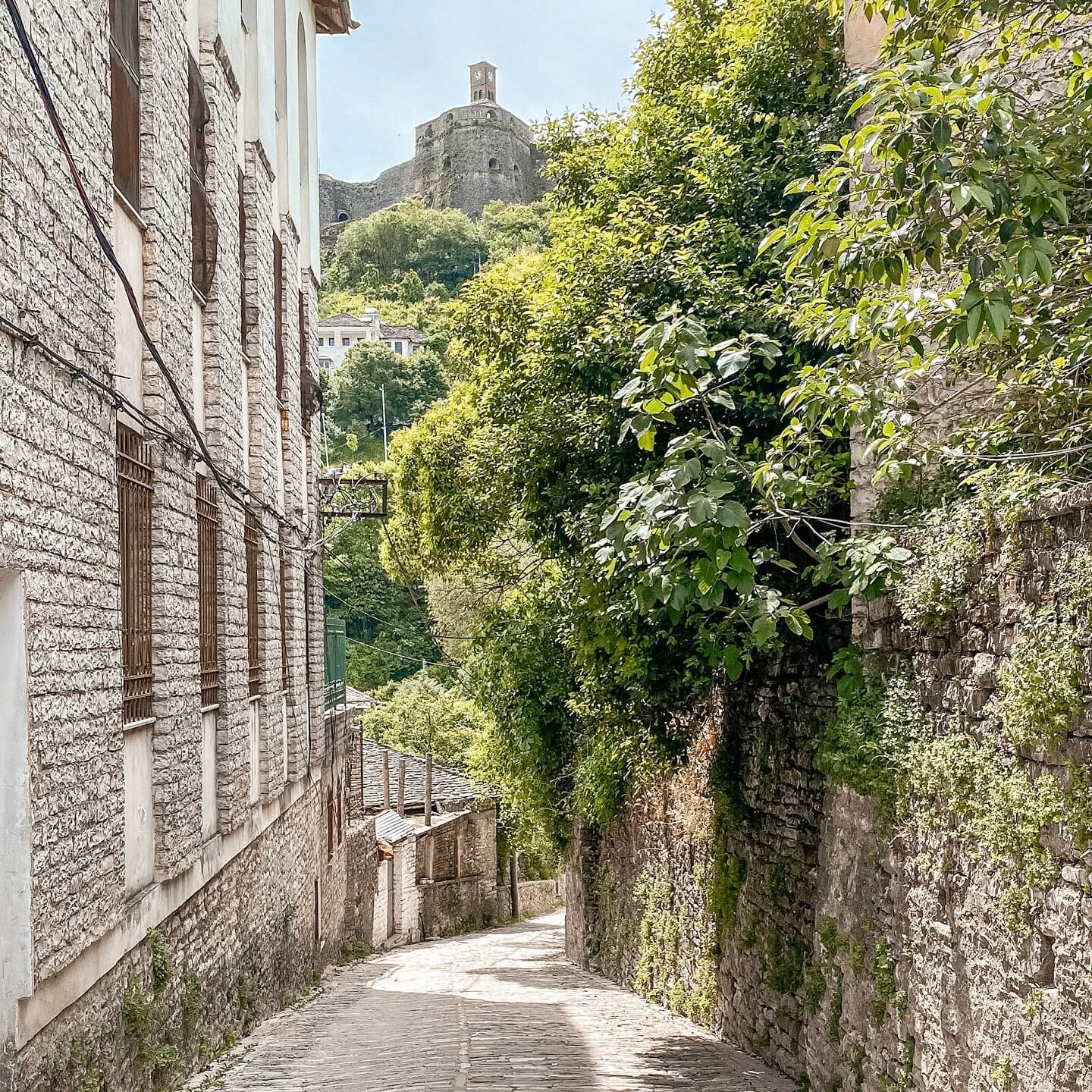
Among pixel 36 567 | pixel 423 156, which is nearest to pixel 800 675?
pixel 36 567

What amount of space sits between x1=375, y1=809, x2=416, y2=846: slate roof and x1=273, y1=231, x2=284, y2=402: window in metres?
14.8

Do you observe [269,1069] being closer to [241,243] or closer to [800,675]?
[800,675]

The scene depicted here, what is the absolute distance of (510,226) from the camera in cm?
8719

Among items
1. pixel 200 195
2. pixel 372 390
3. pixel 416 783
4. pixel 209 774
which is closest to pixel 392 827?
pixel 416 783

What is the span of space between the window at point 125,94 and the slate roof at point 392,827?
20.6 metres

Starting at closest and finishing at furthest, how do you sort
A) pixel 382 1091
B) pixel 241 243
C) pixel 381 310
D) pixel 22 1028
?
pixel 22 1028, pixel 382 1091, pixel 241 243, pixel 381 310

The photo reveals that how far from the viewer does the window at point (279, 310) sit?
13.3 metres

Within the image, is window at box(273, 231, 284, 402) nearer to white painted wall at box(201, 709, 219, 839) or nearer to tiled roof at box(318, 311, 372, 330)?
white painted wall at box(201, 709, 219, 839)

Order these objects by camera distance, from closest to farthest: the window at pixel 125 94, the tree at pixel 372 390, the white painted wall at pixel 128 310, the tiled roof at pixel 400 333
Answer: the white painted wall at pixel 128 310, the window at pixel 125 94, the tree at pixel 372 390, the tiled roof at pixel 400 333

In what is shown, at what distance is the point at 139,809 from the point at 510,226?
8417cm

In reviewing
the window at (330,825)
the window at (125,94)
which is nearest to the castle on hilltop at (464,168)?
the window at (330,825)

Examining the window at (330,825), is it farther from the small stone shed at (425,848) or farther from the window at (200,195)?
the window at (200,195)

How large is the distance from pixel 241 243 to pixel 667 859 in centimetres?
768

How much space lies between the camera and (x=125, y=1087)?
646 centimetres
